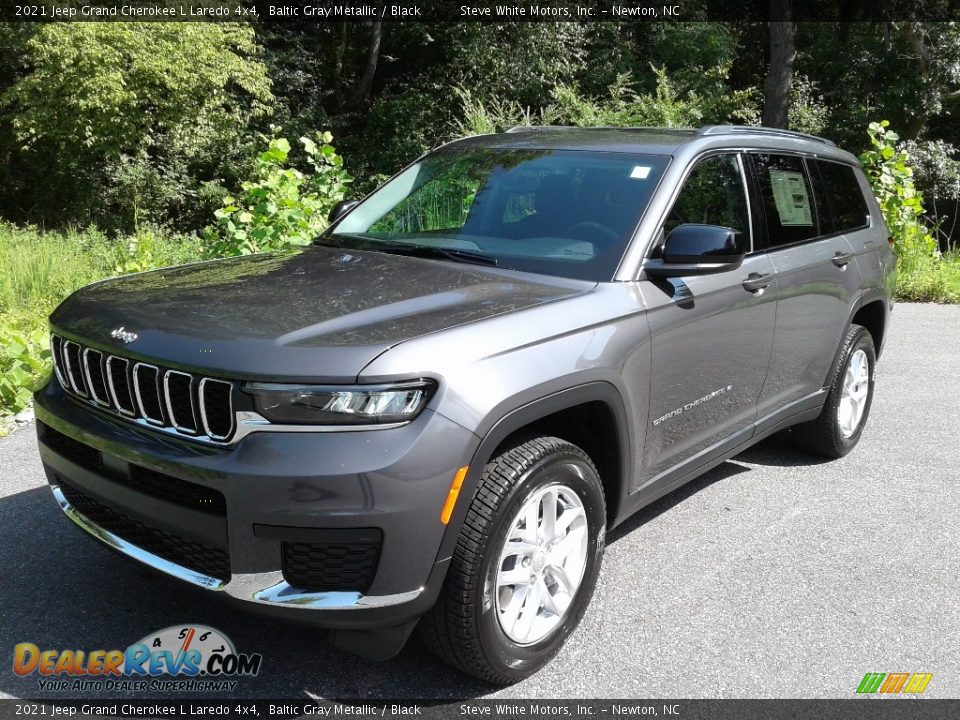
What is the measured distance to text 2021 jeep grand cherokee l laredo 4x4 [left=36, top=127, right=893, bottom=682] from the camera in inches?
98.3

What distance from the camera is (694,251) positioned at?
3336 mm

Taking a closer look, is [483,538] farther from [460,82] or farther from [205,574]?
[460,82]

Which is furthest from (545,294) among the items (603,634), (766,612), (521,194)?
(766,612)

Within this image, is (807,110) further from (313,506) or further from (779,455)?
(313,506)

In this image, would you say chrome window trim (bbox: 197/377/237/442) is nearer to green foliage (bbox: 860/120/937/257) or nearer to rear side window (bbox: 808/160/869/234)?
rear side window (bbox: 808/160/869/234)

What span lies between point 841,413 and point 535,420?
9.79 feet

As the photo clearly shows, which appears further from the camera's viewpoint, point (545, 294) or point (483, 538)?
point (545, 294)

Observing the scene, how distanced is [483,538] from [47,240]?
10.3 m

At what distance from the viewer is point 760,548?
13.4 feet

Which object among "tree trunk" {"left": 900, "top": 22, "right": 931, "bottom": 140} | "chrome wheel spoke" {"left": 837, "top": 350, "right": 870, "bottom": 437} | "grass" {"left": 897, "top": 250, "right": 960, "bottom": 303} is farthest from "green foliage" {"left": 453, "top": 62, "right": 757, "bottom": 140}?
"chrome wheel spoke" {"left": 837, "top": 350, "right": 870, "bottom": 437}

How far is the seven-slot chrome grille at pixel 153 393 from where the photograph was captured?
101 inches

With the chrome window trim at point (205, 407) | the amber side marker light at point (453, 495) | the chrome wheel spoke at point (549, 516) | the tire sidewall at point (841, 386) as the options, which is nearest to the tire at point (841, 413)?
the tire sidewall at point (841, 386)

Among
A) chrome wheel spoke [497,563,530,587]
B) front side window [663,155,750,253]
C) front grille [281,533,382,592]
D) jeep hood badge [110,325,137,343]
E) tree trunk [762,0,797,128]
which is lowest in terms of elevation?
chrome wheel spoke [497,563,530,587]

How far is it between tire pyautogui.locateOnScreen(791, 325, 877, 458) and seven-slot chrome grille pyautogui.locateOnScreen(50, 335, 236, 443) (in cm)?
356
